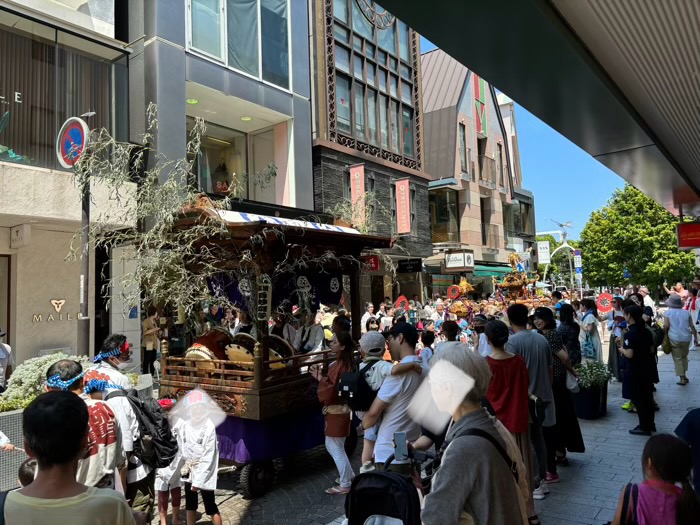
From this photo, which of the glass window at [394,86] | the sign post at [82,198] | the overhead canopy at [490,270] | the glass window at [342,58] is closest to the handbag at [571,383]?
the sign post at [82,198]

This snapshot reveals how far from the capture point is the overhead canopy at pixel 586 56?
11.5 feet

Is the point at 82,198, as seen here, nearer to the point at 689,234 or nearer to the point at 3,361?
the point at 3,361

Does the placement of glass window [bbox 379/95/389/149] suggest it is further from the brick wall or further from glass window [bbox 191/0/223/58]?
glass window [bbox 191/0/223/58]

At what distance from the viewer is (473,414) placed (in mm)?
2586

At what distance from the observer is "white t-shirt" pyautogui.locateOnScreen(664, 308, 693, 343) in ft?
33.8

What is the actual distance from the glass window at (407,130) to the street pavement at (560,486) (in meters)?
18.7

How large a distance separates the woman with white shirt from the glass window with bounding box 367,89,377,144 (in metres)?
15.1

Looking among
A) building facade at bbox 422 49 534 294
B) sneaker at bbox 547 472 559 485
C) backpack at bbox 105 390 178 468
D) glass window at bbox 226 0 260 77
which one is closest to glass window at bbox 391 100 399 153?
building facade at bbox 422 49 534 294

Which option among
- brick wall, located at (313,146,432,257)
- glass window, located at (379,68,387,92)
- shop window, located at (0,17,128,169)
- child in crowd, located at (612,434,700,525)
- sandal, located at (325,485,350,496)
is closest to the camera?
child in crowd, located at (612,434,700,525)

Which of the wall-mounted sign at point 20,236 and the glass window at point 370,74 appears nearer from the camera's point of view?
the wall-mounted sign at point 20,236

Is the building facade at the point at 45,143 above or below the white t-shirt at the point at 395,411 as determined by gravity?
above

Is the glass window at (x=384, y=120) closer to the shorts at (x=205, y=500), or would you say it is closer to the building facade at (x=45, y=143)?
the building facade at (x=45, y=143)

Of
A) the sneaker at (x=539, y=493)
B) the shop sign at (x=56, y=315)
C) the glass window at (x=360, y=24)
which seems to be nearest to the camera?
the sneaker at (x=539, y=493)

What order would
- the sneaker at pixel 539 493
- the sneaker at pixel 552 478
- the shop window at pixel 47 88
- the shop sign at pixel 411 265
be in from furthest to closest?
the shop sign at pixel 411 265
the shop window at pixel 47 88
the sneaker at pixel 552 478
the sneaker at pixel 539 493
